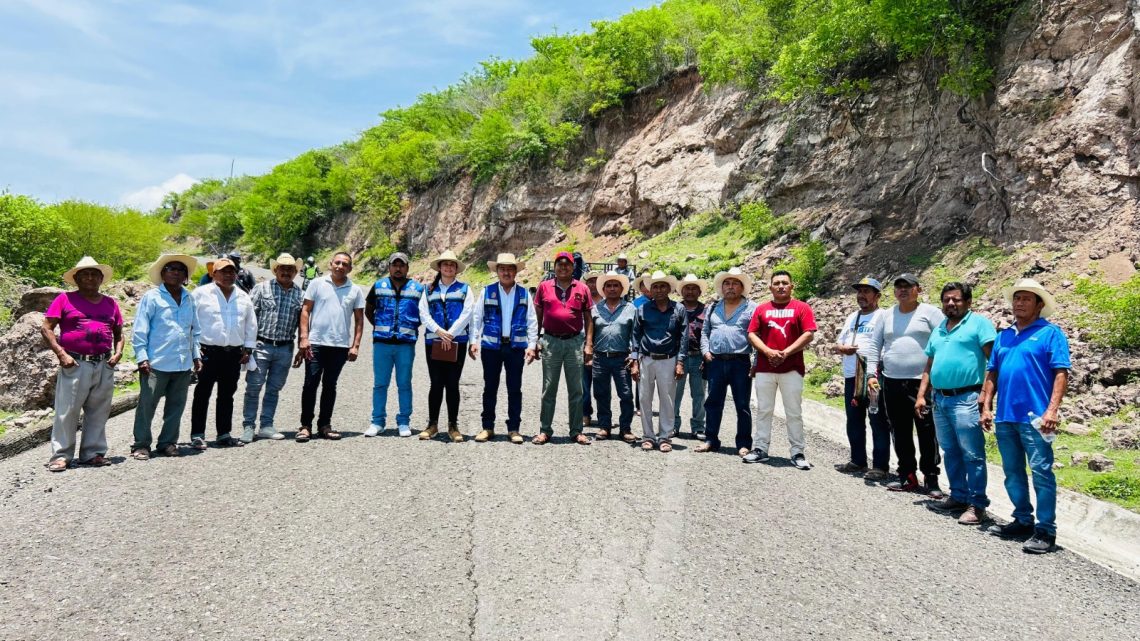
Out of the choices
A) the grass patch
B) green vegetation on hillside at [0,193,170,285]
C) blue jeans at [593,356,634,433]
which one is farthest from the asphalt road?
green vegetation on hillside at [0,193,170,285]

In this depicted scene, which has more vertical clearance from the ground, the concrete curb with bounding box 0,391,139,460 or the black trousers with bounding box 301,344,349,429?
the black trousers with bounding box 301,344,349,429

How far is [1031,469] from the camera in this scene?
5.10 m

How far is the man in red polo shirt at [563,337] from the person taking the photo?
7605mm

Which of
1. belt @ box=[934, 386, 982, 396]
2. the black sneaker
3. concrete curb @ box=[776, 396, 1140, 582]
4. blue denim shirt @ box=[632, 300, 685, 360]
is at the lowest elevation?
concrete curb @ box=[776, 396, 1140, 582]

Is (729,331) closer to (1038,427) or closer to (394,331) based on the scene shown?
(1038,427)

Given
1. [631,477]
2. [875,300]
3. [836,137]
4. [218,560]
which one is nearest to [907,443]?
[875,300]

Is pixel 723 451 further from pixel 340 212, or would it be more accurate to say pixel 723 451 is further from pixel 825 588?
pixel 340 212

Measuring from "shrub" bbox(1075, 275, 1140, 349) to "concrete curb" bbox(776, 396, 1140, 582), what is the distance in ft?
12.1

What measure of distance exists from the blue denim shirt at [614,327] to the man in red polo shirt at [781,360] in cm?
138

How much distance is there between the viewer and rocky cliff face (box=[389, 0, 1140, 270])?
11844 mm

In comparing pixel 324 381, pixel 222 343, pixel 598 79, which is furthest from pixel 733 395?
pixel 598 79

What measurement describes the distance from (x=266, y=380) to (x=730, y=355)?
5.07 metres

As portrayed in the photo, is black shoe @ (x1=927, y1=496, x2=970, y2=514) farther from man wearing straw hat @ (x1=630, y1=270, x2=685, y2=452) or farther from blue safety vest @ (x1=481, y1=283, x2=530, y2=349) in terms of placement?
blue safety vest @ (x1=481, y1=283, x2=530, y2=349)

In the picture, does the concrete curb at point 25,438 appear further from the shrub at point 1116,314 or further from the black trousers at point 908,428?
the shrub at point 1116,314
